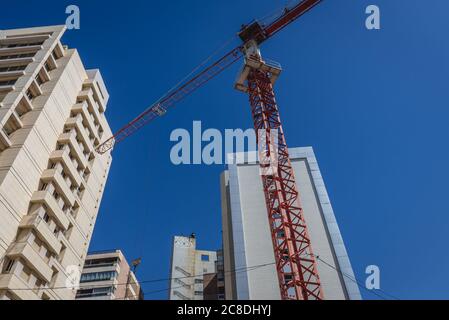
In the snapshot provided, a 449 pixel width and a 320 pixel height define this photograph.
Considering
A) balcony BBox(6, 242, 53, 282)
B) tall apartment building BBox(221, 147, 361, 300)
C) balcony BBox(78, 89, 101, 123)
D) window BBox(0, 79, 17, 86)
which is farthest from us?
balcony BBox(78, 89, 101, 123)

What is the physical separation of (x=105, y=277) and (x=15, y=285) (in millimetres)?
51382

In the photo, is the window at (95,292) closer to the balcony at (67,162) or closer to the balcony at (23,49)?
the balcony at (67,162)

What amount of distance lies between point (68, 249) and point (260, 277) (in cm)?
2149

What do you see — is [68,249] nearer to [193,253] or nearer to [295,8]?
[295,8]

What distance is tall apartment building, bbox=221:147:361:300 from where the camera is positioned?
42.5 m

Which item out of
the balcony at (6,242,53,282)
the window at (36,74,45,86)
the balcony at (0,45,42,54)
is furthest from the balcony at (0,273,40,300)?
the balcony at (0,45,42,54)

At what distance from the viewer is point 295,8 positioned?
168 ft

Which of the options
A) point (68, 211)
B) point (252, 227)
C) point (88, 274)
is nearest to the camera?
point (68, 211)

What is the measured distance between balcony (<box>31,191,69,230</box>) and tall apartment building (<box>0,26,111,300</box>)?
95 mm

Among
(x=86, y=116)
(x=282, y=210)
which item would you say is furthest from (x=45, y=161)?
(x=282, y=210)

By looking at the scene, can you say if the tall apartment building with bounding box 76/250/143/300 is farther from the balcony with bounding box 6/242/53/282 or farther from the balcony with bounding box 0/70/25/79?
the balcony with bounding box 0/70/25/79

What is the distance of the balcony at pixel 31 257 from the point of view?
104 ft
